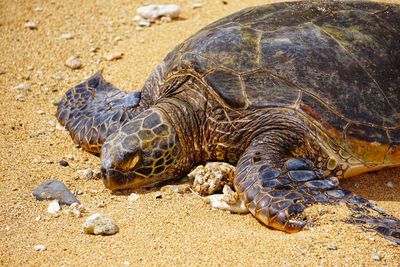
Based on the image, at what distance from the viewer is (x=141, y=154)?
421cm

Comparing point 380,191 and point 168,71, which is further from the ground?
point 168,71

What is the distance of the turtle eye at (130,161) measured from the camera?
13.6ft

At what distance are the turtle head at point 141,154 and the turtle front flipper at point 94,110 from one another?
0.54 metres

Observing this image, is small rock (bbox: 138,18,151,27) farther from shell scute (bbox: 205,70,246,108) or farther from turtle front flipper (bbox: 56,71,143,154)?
shell scute (bbox: 205,70,246,108)

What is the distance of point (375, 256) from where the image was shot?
323 cm

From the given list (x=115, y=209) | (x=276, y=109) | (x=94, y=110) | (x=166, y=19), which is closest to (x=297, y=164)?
(x=276, y=109)

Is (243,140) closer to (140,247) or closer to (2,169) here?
(140,247)

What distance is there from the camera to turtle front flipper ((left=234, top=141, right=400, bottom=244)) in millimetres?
3555

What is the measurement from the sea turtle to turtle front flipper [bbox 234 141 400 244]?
1 cm

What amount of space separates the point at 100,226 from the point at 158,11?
407cm

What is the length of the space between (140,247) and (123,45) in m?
3.70

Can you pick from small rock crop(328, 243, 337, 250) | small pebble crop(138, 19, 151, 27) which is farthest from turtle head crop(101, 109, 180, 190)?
small pebble crop(138, 19, 151, 27)

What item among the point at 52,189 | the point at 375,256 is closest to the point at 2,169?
the point at 52,189

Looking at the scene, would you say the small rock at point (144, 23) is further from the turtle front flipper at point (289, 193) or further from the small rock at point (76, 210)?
the small rock at point (76, 210)
